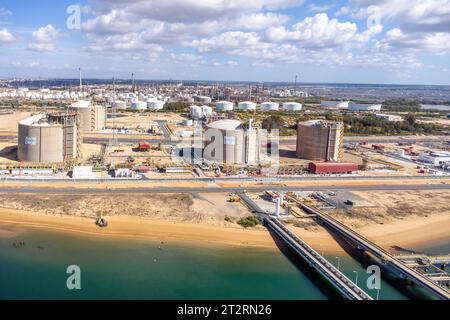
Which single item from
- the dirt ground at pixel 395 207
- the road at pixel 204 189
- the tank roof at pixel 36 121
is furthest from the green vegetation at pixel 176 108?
the dirt ground at pixel 395 207

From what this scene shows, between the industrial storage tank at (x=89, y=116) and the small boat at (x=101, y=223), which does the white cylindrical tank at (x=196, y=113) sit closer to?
the industrial storage tank at (x=89, y=116)

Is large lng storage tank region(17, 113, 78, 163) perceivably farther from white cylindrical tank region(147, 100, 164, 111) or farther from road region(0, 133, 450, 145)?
white cylindrical tank region(147, 100, 164, 111)

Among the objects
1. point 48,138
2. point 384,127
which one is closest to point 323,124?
point 48,138

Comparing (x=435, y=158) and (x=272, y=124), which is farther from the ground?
(x=272, y=124)

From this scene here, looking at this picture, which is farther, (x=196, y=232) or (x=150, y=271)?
(x=196, y=232)

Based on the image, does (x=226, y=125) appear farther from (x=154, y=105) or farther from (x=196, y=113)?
(x=154, y=105)

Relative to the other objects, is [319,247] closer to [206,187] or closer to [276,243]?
[276,243]
